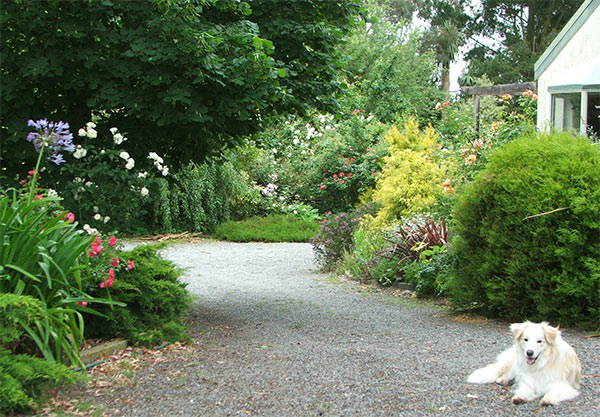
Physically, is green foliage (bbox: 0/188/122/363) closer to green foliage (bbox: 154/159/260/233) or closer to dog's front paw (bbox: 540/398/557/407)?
dog's front paw (bbox: 540/398/557/407)

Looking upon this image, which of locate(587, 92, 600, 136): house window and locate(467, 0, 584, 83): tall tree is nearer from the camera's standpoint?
locate(587, 92, 600, 136): house window

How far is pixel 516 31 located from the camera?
112 ft

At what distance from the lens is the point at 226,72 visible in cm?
510

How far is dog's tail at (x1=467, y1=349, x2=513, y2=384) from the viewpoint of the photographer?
4.09 meters

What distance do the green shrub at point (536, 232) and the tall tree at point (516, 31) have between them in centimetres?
2722

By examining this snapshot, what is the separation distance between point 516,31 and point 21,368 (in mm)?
34665

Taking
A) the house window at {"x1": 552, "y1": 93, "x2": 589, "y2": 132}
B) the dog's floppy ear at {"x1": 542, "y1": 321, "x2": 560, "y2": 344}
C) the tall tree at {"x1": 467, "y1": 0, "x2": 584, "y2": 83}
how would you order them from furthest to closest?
the tall tree at {"x1": 467, "y1": 0, "x2": 584, "y2": 83} → the house window at {"x1": 552, "y1": 93, "x2": 589, "y2": 132} → the dog's floppy ear at {"x1": 542, "y1": 321, "x2": 560, "y2": 344}

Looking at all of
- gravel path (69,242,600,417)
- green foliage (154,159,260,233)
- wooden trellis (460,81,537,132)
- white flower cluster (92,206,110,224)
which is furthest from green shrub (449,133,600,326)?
green foliage (154,159,260,233)

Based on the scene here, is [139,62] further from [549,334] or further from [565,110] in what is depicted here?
[565,110]

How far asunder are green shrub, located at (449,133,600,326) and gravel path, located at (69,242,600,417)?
0.32 meters

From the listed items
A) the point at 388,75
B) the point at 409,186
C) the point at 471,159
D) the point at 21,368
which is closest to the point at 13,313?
the point at 21,368

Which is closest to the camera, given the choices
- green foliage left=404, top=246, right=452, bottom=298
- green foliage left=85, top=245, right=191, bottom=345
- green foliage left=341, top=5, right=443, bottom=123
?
green foliage left=85, top=245, right=191, bottom=345

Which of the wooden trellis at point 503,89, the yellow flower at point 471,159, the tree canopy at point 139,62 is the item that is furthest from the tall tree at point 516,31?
the tree canopy at point 139,62

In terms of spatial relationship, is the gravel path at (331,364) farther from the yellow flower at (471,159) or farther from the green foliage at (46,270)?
the yellow flower at (471,159)
